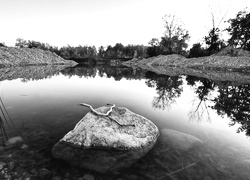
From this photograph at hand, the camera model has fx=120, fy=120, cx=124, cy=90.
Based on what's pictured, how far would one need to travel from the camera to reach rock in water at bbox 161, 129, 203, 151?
401 cm

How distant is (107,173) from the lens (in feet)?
9.71

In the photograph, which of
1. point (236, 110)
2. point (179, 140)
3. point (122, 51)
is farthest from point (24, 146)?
point (122, 51)

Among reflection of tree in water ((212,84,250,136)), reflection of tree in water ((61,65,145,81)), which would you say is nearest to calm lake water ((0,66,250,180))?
reflection of tree in water ((212,84,250,136))

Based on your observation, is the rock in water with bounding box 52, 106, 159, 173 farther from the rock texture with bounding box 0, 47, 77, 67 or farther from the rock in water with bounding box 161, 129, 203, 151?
the rock texture with bounding box 0, 47, 77, 67

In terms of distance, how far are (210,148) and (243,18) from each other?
52.9 metres

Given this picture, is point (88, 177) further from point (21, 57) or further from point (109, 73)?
point (21, 57)

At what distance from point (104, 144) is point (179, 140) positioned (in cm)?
271

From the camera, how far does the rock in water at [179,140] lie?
13.2 ft

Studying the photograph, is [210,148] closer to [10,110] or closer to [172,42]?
[10,110]

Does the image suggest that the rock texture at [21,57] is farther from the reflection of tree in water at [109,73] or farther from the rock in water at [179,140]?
the rock in water at [179,140]

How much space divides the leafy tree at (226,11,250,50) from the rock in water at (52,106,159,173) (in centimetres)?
5061

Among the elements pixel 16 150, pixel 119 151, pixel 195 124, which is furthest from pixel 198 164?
pixel 16 150

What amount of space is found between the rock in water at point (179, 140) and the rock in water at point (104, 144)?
0.46m

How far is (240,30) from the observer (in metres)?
38.3
